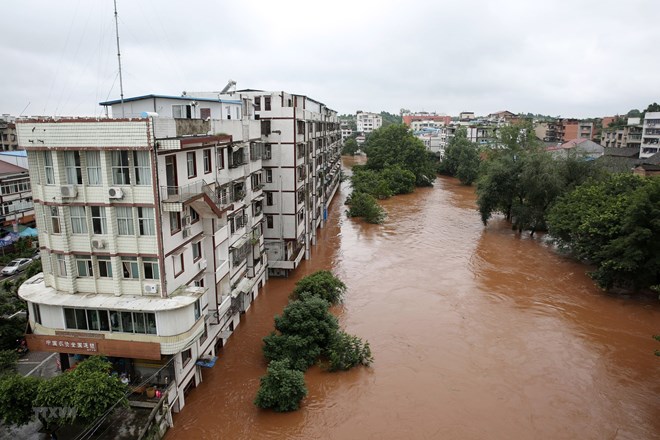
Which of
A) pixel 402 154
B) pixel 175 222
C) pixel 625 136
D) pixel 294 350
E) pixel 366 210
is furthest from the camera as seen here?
pixel 625 136

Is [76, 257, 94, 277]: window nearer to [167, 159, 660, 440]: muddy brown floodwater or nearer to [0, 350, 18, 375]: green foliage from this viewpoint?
[0, 350, 18, 375]: green foliage

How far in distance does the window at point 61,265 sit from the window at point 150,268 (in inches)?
87.5

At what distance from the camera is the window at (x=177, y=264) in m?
12.4

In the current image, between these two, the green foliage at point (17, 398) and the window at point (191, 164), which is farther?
the window at point (191, 164)

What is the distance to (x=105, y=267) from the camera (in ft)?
39.6

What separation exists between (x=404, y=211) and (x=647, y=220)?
23139 millimetres

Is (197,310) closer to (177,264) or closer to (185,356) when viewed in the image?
(177,264)

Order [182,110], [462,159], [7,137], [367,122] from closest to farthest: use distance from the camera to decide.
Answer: [182,110]
[7,137]
[462,159]
[367,122]

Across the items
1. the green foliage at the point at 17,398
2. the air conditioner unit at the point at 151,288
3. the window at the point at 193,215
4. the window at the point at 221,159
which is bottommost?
the green foliage at the point at 17,398

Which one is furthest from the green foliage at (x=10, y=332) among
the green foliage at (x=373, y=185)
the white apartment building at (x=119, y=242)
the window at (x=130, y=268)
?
the green foliage at (x=373, y=185)

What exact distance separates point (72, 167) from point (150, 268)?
3247 mm

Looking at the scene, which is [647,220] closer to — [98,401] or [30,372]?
[98,401]

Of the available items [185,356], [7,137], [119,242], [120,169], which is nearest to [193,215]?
[119,242]

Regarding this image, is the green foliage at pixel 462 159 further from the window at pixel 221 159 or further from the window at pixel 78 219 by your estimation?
the window at pixel 78 219
